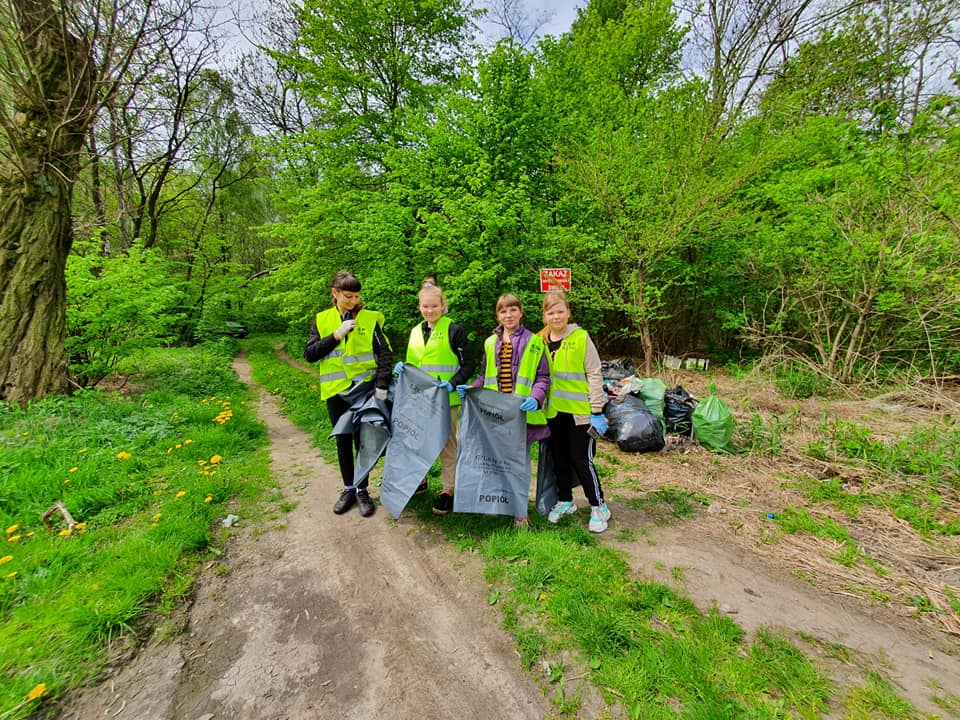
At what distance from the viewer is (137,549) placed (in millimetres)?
2543

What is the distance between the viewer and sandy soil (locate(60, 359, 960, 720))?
1.71 m

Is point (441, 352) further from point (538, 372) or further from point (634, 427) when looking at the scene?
point (634, 427)

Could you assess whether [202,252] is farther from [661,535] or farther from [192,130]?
[661,535]

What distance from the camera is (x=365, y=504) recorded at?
329 cm

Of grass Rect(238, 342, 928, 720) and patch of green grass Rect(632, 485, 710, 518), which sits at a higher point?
grass Rect(238, 342, 928, 720)

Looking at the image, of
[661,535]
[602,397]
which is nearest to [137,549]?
[602,397]

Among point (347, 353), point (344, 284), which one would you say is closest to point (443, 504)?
point (347, 353)

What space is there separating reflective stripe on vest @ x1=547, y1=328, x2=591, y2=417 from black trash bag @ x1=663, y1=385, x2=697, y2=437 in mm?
2655

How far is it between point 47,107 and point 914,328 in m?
13.4

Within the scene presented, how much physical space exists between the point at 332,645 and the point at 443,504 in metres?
1.37

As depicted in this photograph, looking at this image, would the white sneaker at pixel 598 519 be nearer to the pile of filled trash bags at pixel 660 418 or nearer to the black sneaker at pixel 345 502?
the pile of filled trash bags at pixel 660 418

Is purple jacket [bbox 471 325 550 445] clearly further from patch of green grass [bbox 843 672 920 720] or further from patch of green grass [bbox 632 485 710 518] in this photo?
patch of green grass [bbox 843 672 920 720]

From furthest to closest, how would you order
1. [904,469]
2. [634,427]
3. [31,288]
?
1. [31,288]
2. [634,427]
3. [904,469]

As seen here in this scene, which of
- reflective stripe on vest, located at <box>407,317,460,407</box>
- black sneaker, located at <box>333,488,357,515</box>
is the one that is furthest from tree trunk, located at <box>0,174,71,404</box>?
reflective stripe on vest, located at <box>407,317,460,407</box>
